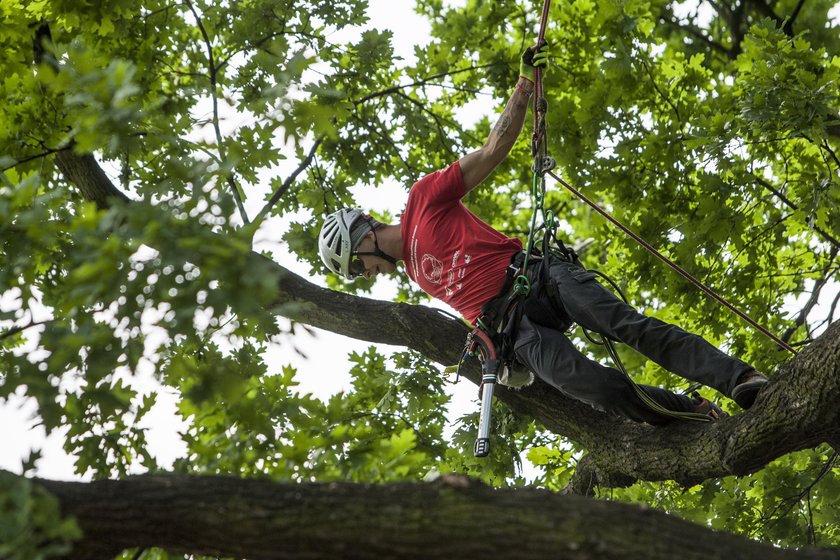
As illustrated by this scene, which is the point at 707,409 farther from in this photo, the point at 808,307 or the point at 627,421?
the point at 808,307

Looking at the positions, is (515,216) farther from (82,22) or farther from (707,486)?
(82,22)

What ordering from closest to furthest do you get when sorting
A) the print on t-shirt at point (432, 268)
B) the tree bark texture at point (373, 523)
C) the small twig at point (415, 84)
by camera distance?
the tree bark texture at point (373, 523)
the print on t-shirt at point (432, 268)
the small twig at point (415, 84)

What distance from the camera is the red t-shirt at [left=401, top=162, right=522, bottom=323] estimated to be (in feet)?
15.1

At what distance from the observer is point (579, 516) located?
2598 mm

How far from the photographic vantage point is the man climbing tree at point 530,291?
394 cm

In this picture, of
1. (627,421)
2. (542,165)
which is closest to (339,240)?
(542,165)

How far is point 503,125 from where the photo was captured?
4586mm

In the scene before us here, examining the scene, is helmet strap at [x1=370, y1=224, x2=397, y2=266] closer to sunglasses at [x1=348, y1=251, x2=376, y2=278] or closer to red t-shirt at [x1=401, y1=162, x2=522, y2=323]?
sunglasses at [x1=348, y1=251, x2=376, y2=278]

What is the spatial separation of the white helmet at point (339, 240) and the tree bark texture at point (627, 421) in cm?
18

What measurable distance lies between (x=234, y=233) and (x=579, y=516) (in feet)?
4.44

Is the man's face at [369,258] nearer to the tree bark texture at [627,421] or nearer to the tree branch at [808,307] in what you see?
the tree bark texture at [627,421]

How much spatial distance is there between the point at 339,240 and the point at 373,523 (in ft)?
9.02

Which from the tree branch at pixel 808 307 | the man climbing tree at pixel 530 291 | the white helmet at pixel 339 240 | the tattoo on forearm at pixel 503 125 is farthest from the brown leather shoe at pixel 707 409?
the tree branch at pixel 808 307

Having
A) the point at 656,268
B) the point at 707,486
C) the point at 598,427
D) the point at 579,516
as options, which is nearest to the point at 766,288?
the point at 656,268
